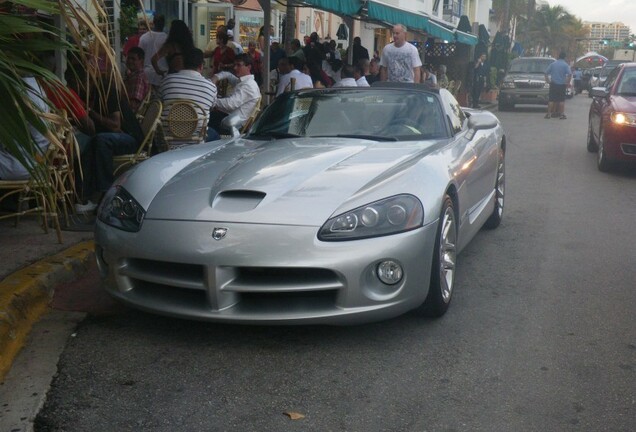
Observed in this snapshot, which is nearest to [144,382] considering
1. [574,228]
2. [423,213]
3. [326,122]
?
[423,213]

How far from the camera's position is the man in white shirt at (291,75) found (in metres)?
11.1

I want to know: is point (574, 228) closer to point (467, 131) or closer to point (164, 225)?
point (467, 131)

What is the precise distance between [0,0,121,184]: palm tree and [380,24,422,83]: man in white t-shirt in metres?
9.30

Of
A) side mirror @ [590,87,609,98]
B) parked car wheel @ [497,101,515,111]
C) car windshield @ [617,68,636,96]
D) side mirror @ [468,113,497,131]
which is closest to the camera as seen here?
side mirror @ [468,113,497,131]

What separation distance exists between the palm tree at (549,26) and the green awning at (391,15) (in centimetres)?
8238

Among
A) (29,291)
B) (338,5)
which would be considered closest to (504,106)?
(338,5)

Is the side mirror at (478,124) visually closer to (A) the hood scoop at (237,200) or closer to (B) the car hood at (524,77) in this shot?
(A) the hood scoop at (237,200)

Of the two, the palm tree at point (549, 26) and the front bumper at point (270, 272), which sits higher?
the palm tree at point (549, 26)

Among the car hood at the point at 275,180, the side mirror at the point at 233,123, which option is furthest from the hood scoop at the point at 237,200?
the side mirror at the point at 233,123

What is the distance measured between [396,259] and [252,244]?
2.38 feet

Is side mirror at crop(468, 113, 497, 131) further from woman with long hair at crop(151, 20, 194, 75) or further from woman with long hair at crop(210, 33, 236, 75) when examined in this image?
woman with long hair at crop(210, 33, 236, 75)

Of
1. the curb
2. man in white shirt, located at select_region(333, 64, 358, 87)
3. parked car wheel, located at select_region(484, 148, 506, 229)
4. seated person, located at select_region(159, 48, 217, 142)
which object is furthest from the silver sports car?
man in white shirt, located at select_region(333, 64, 358, 87)

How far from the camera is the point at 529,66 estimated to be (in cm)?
2816

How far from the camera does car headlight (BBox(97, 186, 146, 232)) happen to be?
4.34 meters
